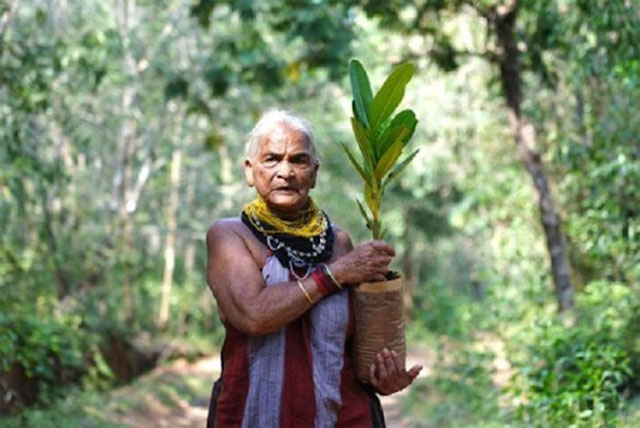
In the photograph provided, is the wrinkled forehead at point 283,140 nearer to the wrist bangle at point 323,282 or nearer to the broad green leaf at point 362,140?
the broad green leaf at point 362,140

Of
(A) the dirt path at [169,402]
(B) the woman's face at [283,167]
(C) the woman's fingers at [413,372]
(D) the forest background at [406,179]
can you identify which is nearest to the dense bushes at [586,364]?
(D) the forest background at [406,179]

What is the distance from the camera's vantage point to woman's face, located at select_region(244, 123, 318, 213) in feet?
7.86

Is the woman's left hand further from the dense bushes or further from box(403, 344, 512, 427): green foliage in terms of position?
box(403, 344, 512, 427): green foliage

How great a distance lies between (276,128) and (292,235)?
0.30 m

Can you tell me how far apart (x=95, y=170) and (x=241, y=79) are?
9362mm

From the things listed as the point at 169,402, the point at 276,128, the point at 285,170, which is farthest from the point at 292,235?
the point at 169,402

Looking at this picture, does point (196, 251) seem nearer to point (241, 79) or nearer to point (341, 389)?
point (241, 79)

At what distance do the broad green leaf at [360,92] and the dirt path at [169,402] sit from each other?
7.73 meters

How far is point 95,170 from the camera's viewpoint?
61.8 feet

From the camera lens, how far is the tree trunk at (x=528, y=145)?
27.1 feet

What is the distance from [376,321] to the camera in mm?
2336

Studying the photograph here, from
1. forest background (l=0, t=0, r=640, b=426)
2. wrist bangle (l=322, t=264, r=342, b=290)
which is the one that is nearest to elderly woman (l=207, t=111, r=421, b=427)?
wrist bangle (l=322, t=264, r=342, b=290)

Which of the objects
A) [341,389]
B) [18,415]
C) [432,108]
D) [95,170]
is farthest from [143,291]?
[341,389]

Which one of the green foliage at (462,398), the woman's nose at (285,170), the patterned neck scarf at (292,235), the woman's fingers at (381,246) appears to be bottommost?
the green foliage at (462,398)
